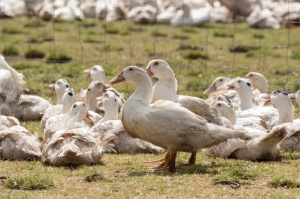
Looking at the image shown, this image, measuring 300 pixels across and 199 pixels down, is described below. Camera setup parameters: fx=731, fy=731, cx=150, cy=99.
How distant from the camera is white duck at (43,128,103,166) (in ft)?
29.6

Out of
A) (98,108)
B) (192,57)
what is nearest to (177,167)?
(98,108)

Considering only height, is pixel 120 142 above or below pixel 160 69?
below

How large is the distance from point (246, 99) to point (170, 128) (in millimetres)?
3798

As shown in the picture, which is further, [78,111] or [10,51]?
[10,51]

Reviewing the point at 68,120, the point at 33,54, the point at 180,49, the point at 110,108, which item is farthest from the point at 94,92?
the point at 180,49

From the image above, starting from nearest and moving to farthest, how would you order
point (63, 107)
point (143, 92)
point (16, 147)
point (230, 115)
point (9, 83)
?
point (143, 92) → point (16, 147) → point (230, 115) → point (63, 107) → point (9, 83)

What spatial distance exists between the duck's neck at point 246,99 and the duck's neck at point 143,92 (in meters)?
3.36

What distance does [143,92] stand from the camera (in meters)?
9.20

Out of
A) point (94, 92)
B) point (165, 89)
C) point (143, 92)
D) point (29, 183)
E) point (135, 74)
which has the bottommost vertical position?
point (29, 183)

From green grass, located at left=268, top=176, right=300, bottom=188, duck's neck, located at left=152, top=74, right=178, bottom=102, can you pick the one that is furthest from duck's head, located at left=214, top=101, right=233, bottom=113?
green grass, located at left=268, top=176, right=300, bottom=188

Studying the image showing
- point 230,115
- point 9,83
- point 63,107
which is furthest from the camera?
point 9,83

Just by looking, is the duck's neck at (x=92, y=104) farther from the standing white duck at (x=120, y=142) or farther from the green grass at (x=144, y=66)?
the standing white duck at (x=120, y=142)

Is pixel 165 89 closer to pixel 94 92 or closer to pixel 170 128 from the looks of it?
pixel 94 92

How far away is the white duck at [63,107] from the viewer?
37.3 feet
